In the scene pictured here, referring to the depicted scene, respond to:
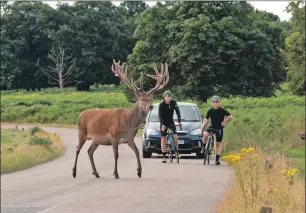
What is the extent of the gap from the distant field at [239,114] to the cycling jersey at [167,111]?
507cm

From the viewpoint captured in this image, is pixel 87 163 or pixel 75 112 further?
pixel 75 112

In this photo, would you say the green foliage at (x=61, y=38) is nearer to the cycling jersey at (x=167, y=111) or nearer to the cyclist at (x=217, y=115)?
the cycling jersey at (x=167, y=111)

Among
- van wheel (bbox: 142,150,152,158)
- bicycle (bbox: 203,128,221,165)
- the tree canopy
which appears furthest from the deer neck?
the tree canopy

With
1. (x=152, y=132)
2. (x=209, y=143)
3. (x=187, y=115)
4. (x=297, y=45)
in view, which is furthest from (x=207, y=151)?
(x=297, y=45)

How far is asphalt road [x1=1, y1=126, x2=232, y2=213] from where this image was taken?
13.2 metres

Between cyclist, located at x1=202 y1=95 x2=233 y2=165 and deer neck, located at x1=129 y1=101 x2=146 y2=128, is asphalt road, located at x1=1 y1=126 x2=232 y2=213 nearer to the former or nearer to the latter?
cyclist, located at x1=202 y1=95 x2=233 y2=165

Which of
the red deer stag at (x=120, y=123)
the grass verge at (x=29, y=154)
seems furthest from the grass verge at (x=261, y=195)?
the grass verge at (x=29, y=154)

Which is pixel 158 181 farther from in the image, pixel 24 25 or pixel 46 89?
pixel 46 89

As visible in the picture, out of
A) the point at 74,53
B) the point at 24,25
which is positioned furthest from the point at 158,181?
the point at 74,53

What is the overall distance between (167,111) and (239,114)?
26.8 m

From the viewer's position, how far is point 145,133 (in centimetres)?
2616

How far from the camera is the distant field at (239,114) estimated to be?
1363 inches

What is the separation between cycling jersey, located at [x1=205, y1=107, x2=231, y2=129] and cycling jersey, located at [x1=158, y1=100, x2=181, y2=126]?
839 millimetres

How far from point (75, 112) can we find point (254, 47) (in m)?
14.1
